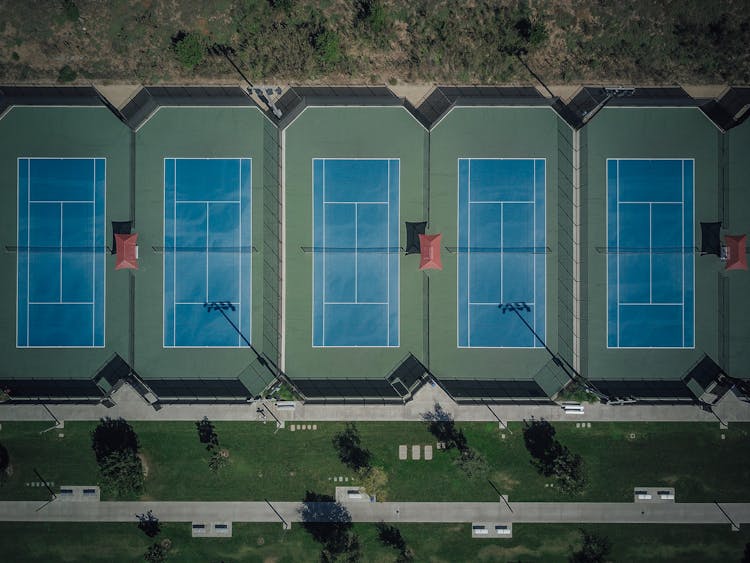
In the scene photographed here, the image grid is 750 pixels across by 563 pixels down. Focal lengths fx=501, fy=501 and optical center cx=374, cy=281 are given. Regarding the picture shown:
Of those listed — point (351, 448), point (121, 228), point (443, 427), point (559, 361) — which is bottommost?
point (351, 448)

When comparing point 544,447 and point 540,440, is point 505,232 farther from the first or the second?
point 544,447

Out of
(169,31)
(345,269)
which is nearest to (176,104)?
(169,31)

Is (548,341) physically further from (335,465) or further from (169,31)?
(169,31)

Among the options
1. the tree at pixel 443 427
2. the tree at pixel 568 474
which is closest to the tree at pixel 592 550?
the tree at pixel 568 474

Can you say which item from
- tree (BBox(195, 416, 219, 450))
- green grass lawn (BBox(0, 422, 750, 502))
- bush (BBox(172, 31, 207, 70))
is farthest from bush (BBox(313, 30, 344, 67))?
tree (BBox(195, 416, 219, 450))

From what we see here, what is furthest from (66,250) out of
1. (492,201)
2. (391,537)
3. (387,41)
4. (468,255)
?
(391,537)

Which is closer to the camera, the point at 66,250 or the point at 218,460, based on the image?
the point at 218,460
